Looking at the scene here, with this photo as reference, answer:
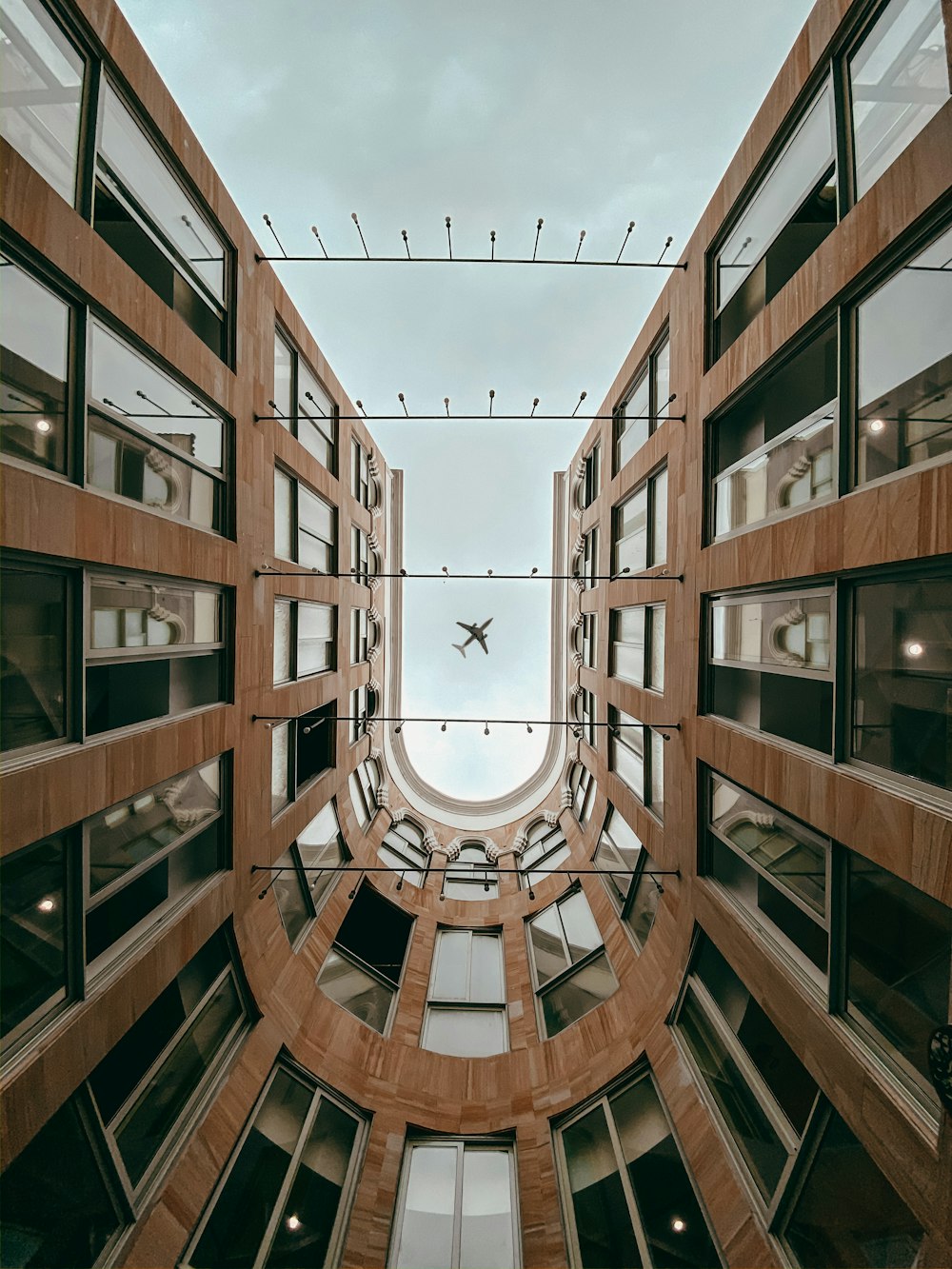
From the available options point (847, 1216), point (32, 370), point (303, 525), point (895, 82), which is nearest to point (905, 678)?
point (847, 1216)

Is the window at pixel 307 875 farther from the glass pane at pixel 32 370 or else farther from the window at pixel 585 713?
the glass pane at pixel 32 370

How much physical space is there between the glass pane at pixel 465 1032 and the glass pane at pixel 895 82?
60.8 ft

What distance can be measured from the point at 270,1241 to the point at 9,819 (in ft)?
27.1

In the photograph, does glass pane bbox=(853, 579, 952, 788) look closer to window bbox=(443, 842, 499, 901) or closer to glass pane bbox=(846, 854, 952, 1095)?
glass pane bbox=(846, 854, 952, 1095)

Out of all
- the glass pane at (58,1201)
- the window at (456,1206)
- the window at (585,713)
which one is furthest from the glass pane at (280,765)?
the window at (585,713)

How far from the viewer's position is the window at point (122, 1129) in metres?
6.03

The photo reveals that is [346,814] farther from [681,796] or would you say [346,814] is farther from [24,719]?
[24,719]

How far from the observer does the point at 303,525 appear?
13867mm

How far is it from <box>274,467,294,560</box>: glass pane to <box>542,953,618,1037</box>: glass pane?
12978mm

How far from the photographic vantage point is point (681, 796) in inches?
426

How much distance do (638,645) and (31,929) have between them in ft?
42.6

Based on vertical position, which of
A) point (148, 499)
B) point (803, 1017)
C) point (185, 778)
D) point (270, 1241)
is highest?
point (148, 499)

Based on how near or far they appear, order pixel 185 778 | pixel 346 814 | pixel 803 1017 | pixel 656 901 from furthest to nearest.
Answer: pixel 346 814
pixel 656 901
pixel 185 778
pixel 803 1017

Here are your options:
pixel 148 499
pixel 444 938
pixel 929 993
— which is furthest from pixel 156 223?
pixel 444 938
